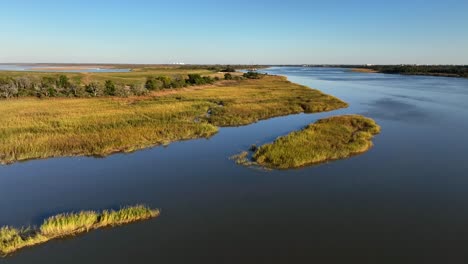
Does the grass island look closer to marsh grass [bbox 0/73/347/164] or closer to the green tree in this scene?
marsh grass [bbox 0/73/347/164]

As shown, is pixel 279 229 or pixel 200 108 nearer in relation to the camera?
pixel 279 229

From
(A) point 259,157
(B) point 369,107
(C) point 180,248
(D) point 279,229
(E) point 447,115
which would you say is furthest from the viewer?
(B) point 369,107

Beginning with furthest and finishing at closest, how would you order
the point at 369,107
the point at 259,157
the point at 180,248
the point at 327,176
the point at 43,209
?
the point at 369,107
the point at 259,157
the point at 327,176
the point at 43,209
the point at 180,248

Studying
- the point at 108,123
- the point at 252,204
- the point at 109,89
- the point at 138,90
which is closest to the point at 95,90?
the point at 109,89

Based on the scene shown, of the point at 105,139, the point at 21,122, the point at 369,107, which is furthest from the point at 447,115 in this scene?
the point at 21,122

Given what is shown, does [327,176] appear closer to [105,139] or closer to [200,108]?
[105,139]

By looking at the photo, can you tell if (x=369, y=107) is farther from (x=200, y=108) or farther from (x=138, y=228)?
(x=138, y=228)

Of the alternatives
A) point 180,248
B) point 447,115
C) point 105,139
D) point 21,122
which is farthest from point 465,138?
point 21,122
